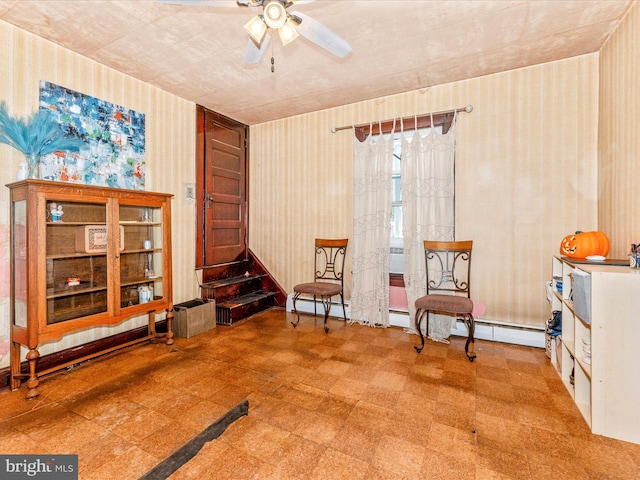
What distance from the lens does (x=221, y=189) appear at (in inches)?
174

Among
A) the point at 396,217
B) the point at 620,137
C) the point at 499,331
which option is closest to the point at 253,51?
the point at 396,217

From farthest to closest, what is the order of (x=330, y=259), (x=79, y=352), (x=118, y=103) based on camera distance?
(x=330, y=259), (x=118, y=103), (x=79, y=352)

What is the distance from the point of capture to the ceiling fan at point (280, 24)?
5.77 ft

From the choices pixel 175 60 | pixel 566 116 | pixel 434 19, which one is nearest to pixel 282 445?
pixel 434 19

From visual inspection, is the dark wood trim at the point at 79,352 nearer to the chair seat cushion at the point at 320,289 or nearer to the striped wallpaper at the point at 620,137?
the chair seat cushion at the point at 320,289

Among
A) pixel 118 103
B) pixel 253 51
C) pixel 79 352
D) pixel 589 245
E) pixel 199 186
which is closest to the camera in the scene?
pixel 253 51

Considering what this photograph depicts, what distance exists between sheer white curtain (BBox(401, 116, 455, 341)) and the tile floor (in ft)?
2.19

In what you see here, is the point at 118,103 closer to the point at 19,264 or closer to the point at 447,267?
the point at 19,264

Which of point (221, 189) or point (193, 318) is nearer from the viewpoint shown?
point (193, 318)

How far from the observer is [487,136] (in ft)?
10.9

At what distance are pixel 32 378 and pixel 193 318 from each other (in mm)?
1417

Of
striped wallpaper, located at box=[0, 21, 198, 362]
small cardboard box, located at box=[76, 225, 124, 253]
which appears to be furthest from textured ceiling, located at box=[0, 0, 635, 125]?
small cardboard box, located at box=[76, 225, 124, 253]

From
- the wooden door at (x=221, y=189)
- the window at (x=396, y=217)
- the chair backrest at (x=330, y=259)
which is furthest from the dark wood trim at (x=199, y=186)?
the window at (x=396, y=217)

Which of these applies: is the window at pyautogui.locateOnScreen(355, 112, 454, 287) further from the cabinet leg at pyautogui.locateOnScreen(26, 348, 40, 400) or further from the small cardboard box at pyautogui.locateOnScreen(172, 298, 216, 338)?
the cabinet leg at pyautogui.locateOnScreen(26, 348, 40, 400)
